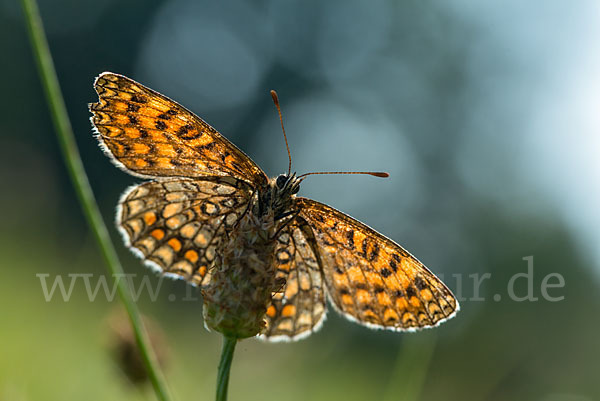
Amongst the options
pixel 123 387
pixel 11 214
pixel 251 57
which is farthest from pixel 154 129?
pixel 251 57

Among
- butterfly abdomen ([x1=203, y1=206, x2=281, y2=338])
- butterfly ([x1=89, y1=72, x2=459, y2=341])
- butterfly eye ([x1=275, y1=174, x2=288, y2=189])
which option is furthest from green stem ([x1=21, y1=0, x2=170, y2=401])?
butterfly eye ([x1=275, y1=174, x2=288, y2=189])

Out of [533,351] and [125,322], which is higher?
[125,322]

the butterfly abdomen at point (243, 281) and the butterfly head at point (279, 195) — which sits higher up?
the butterfly head at point (279, 195)

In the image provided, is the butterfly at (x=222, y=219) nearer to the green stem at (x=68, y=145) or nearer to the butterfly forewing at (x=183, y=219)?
the butterfly forewing at (x=183, y=219)

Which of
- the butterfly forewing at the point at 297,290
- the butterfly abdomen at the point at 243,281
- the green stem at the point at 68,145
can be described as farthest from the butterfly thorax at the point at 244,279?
the green stem at the point at 68,145

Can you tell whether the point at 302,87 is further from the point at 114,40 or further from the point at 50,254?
the point at 50,254

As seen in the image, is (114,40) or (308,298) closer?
(308,298)
